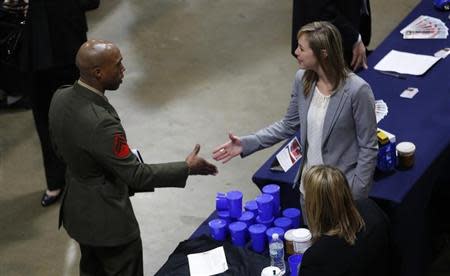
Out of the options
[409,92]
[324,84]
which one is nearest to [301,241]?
[324,84]

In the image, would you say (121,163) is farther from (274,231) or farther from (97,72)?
(274,231)

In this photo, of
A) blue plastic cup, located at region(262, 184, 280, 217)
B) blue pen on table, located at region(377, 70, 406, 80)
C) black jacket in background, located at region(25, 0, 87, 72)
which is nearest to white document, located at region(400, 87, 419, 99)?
blue pen on table, located at region(377, 70, 406, 80)

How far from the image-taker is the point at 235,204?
14.9 ft

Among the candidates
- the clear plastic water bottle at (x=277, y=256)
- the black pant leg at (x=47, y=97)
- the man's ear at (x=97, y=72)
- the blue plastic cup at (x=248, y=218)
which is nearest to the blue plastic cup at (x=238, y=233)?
the blue plastic cup at (x=248, y=218)

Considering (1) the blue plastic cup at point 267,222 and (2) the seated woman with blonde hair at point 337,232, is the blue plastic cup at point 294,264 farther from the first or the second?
(2) the seated woman with blonde hair at point 337,232

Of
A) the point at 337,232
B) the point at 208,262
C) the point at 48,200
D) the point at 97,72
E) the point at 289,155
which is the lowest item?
the point at 48,200

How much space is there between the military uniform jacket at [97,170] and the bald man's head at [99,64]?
66 millimetres

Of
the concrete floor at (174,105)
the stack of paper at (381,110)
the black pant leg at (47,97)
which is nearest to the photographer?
the stack of paper at (381,110)

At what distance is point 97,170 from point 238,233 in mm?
858

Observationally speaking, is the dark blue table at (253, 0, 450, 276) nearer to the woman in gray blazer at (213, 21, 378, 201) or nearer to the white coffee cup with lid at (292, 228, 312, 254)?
the woman in gray blazer at (213, 21, 378, 201)

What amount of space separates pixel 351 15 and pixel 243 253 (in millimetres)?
1822

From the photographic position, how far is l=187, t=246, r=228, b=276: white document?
4.25 m

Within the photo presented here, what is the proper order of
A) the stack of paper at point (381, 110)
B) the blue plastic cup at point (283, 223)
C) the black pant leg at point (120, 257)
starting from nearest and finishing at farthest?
the black pant leg at point (120, 257) < the blue plastic cup at point (283, 223) < the stack of paper at point (381, 110)

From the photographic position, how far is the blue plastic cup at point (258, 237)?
14.3 feet
